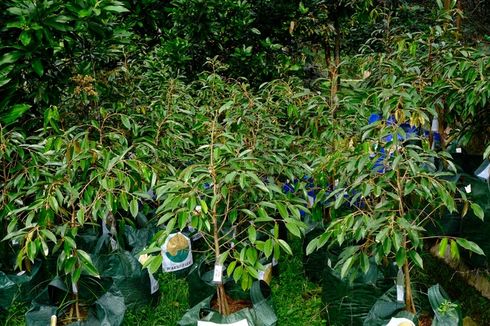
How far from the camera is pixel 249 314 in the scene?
2111 millimetres

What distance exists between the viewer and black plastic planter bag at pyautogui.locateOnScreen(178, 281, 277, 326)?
2094 millimetres

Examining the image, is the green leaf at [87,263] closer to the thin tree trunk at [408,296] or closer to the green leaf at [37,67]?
the green leaf at [37,67]

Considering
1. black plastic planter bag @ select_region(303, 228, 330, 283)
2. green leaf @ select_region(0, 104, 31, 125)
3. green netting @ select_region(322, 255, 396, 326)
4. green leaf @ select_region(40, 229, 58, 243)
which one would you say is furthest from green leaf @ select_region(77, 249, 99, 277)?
black plastic planter bag @ select_region(303, 228, 330, 283)

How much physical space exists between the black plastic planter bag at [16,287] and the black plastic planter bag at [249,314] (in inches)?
38.7

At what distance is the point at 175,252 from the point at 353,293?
913 millimetres

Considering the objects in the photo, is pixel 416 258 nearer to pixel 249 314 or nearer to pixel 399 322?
pixel 399 322

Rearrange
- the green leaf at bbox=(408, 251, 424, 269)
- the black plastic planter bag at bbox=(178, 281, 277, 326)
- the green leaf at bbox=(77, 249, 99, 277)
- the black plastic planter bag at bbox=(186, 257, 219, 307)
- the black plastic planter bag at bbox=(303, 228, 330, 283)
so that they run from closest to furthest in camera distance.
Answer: the green leaf at bbox=(408, 251, 424, 269) → the green leaf at bbox=(77, 249, 99, 277) → the black plastic planter bag at bbox=(178, 281, 277, 326) → the black plastic planter bag at bbox=(186, 257, 219, 307) → the black plastic planter bag at bbox=(303, 228, 330, 283)

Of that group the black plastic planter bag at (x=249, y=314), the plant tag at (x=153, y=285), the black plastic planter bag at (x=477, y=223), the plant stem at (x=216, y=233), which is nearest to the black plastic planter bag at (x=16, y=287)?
the plant tag at (x=153, y=285)

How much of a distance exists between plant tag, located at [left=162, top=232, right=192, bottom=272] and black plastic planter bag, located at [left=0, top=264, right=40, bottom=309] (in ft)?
2.17

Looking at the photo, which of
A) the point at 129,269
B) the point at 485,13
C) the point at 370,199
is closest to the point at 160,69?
the point at 129,269

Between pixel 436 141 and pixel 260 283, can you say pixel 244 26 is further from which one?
pixel 260 283

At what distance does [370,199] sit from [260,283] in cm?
70

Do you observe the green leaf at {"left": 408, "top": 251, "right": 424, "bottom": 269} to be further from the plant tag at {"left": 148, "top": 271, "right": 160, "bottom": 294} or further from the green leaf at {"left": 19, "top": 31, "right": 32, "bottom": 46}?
the green leaf at {"left": 19, "top": 31, "right": 32, "bottom": 46}

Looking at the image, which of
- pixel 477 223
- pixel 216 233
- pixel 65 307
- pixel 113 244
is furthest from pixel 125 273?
pixel 477 223
